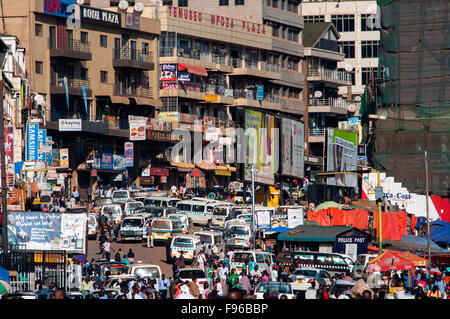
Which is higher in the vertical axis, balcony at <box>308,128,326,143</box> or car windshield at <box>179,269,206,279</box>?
balcony at <box>308,128,326,143</box>

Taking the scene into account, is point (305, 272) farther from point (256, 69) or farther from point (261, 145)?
point (256, 69)

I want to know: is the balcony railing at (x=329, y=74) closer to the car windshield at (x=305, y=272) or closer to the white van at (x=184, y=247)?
the white van at (x=184, y=247)

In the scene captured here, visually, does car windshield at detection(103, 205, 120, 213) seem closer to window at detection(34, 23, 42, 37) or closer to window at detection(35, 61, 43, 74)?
window at detection(35, 61, 43, 74)

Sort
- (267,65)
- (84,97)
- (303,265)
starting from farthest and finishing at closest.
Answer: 1. (267,65)
2. (84,97)
3. (303,265)

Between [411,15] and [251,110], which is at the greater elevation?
[411,15]

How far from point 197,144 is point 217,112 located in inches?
217

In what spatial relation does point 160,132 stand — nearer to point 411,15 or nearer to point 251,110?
point 251,110

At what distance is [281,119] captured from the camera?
70.6m

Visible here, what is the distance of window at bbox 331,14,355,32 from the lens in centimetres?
12155

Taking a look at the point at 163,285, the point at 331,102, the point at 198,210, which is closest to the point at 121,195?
the point at 198,210

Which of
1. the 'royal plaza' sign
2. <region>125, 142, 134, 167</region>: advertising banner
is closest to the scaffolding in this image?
<region>125, 142, 134, 167</region>: advertising banner

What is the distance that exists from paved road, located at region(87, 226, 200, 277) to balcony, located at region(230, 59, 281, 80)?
151 ft
